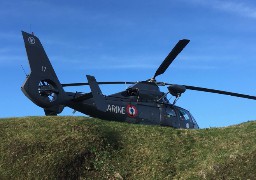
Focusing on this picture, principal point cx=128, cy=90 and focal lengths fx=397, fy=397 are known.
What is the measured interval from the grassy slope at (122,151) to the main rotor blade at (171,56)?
6.21m

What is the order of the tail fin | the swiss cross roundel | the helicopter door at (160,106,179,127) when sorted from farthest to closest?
the helicopter door at (160,106,179,127) < the swiss cross roundel < the tail fin

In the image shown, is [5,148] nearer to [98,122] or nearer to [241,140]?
[98,122]

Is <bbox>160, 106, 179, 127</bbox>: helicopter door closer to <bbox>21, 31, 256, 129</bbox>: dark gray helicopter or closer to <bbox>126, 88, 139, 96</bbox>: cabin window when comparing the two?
<bbox>21, 31, 256, 129</bbox>: dark gray helicopter

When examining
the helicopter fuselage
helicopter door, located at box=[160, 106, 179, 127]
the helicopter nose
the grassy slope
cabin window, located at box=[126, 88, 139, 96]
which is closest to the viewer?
the grassy slope

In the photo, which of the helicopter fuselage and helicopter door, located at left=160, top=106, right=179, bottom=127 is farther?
helicopter door, located at left=160, top=106, right=179, bottom=127

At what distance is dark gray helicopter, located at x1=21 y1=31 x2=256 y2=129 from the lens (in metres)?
21.2

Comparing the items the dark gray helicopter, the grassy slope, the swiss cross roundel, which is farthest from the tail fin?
the swiss cross roundel

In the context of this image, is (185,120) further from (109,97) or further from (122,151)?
(122,151)

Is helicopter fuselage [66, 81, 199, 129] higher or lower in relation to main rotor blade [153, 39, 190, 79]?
lower

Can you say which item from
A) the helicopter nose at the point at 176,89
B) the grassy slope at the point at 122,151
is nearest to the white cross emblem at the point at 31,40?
the grassy slope at the point at 122,151

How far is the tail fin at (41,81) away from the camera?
827 inches

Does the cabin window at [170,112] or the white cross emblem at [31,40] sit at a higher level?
the white cross emblem at [31,40]

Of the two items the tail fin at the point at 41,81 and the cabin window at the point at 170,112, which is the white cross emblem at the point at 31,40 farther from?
the cabin window at the point at 170,112

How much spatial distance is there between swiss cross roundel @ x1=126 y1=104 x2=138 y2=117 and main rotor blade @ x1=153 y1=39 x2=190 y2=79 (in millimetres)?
2984
